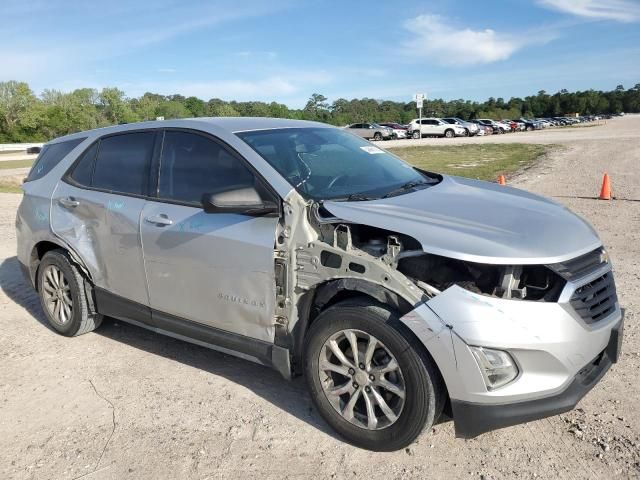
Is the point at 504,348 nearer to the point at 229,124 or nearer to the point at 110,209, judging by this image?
the point at 229,124

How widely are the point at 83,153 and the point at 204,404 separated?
2.47 meters

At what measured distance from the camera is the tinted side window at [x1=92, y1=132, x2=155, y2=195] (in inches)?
166

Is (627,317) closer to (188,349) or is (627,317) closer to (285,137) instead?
(285,137)

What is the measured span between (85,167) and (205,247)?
178 centimetres

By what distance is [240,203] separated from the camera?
332 cm

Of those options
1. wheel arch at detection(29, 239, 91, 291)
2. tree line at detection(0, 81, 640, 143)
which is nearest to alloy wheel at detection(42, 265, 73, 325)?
wheel arch at detection(29, 239, 91, 291)

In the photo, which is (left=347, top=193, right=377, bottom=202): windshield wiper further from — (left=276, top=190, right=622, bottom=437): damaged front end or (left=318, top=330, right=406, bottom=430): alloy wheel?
(left=318, top=330, right=406, bottom=430): alloy wheel

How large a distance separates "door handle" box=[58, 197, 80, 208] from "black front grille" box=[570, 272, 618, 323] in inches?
149

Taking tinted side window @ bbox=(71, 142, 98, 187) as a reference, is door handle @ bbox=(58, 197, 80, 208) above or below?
below

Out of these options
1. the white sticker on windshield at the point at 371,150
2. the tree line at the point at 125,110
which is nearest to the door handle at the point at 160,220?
the white sticker on windshield at the point at 371,150

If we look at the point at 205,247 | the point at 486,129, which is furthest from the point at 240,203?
the point at 486,129

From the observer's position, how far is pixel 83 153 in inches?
188

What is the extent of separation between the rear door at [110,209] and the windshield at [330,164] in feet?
3.31

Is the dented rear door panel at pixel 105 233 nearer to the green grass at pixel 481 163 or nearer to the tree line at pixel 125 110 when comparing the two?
the green grass at pixel 481 163
